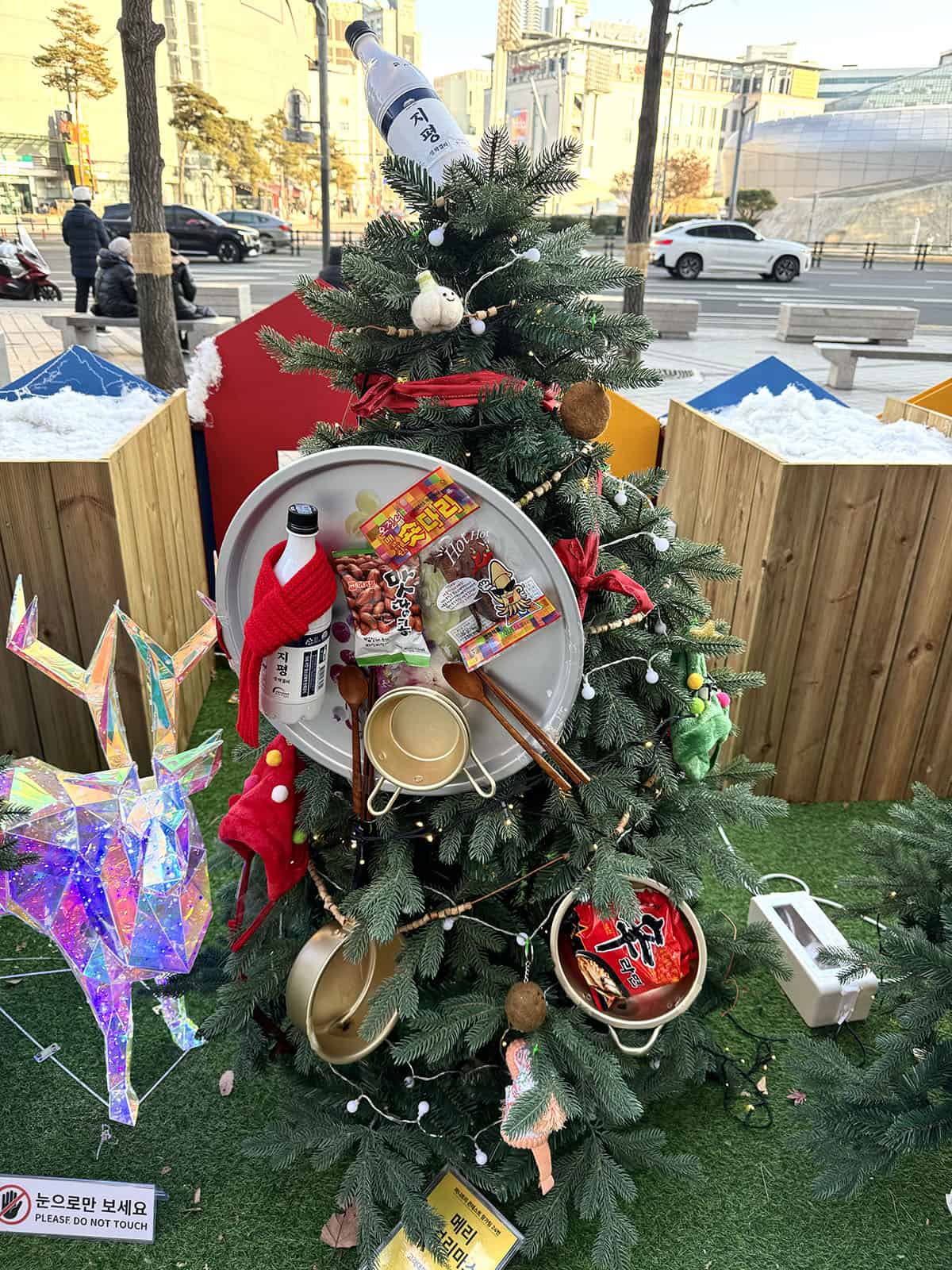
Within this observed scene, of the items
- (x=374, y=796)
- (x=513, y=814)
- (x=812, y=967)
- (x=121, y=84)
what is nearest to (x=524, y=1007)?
(x=513, y=814)

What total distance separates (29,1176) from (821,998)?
Result: 5.90 feet

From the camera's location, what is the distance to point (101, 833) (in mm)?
1767

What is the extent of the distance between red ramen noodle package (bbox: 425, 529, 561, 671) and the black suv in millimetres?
20233

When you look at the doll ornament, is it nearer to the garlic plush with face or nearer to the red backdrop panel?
the garlic plush with face

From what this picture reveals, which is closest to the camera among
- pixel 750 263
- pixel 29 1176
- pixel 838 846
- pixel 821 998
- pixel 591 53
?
pixel 29 1176

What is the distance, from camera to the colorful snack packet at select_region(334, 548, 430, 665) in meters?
1.28

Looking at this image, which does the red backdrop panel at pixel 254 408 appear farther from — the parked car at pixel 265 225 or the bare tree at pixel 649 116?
the parked car at pixel 265 225

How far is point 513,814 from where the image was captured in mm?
1478

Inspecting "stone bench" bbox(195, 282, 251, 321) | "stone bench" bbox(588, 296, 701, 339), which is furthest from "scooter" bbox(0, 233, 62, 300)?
"stone bench" bbox(588, 296, 701, 339)

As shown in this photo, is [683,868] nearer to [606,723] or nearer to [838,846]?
[606,723]

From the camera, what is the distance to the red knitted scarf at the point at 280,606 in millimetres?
1233

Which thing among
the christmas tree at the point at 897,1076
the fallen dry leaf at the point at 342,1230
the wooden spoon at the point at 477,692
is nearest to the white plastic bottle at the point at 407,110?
the wooden spoon at the point at 477,692

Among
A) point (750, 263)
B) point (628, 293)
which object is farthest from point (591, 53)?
point (628, 293)

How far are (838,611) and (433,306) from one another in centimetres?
202
